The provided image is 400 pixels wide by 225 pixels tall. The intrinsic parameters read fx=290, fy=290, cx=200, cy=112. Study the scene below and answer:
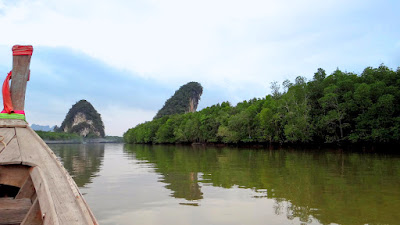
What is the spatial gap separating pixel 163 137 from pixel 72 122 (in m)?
104

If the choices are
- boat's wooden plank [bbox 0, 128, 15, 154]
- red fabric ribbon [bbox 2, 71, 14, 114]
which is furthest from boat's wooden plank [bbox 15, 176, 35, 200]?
red fabric ribbon [bbox 2, 71, 14, 114]

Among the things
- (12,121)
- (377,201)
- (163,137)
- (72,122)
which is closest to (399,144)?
(377,201)

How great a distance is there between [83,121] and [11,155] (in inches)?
6494

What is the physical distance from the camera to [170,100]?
496 feet

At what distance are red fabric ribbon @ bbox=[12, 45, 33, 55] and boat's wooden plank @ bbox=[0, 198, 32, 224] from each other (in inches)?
103

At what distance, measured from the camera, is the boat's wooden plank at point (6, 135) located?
2.95m

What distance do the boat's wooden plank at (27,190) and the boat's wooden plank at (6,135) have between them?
0.45m

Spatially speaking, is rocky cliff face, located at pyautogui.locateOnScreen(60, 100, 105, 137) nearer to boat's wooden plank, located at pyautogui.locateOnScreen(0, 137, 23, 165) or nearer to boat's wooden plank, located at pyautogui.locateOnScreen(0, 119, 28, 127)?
boat's wooden plank, located at pyautogui.locateOnScreen(0, 119, 28, 127)

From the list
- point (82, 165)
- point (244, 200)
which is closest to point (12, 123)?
point (244, 200)

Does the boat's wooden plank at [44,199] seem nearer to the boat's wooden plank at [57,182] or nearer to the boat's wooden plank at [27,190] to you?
the boat's wooden plank at [57,182]

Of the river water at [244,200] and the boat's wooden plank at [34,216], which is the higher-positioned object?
the boat's wooden plank at [34,216]

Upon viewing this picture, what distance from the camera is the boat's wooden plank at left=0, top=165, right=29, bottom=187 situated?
273 centimetres

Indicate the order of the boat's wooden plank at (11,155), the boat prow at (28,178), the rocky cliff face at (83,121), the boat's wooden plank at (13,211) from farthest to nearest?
the rocky cliff face at (83,121), the boat's wooden plank at (11,155), the boat's wooden plank at (13,211), the boat prow at (28,178)

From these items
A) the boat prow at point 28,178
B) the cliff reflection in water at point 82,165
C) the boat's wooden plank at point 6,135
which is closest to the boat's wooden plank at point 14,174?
the boat prow at point 28,178
